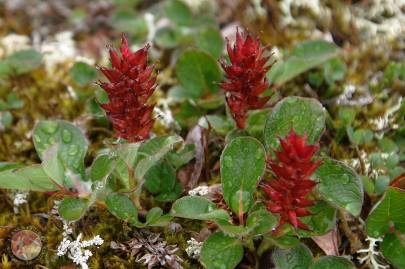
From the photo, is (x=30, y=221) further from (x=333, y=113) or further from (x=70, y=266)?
(x=333, y=113)

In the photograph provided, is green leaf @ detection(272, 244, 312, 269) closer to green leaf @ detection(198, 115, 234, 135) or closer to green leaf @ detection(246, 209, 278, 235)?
green leaf @ detection(246, 209, 278, 235)

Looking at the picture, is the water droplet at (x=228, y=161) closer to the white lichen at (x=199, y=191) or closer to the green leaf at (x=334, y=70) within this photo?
the white lichen at (x=199, y=191)

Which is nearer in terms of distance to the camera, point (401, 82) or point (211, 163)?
point (211, 163)

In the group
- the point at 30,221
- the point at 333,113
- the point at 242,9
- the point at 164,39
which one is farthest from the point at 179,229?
the point at 242,9

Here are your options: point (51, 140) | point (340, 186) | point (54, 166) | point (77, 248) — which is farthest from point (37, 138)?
point (340, 186)

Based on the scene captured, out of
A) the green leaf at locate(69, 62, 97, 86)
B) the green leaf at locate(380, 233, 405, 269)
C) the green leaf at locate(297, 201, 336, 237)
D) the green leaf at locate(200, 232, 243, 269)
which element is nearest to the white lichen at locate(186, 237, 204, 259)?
the green leaf at locate(200, 232, 243, 269)

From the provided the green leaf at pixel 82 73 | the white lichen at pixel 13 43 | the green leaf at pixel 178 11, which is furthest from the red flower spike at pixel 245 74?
the white lichen at pixel 13 43
